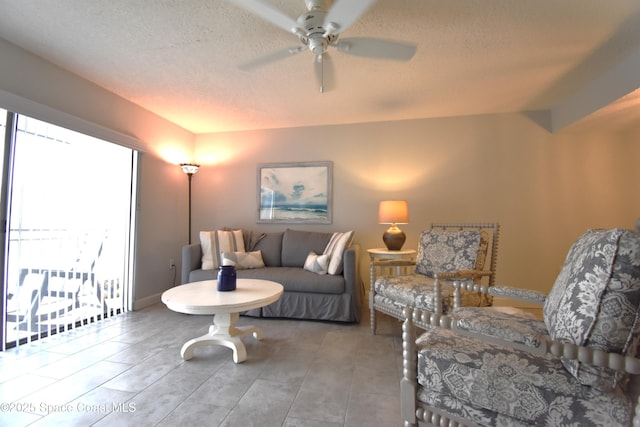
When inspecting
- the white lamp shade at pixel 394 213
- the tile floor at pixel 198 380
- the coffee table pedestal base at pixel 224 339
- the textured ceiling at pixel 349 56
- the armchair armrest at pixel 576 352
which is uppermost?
the textured ceiling at pixel 349 56

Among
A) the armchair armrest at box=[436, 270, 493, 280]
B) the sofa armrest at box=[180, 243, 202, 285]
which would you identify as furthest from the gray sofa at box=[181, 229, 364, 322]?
the armchair armrest at box=[436, 270, 493, 280]

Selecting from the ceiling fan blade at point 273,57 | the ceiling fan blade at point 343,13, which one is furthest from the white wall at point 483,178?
the ceiling fan blade at point 343,13

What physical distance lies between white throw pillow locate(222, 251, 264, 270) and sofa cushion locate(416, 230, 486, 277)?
1809 mm

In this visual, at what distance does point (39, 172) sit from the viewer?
2.35 metres

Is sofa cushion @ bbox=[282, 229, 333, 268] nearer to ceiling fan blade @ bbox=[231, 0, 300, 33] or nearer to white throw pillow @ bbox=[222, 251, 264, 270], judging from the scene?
white throw pillow @ bbox=[222, 251, 264, 270]

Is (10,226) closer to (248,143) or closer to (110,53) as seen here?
(110,53)

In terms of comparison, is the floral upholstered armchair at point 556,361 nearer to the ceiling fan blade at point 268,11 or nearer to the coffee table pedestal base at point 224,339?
the coffee table pedestal base at point 224,339

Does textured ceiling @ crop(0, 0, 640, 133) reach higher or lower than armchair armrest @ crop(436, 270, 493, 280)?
higher

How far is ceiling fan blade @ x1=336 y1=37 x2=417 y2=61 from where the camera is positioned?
5.68ft

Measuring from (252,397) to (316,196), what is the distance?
2.60 meters

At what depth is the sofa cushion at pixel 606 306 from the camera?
89cm

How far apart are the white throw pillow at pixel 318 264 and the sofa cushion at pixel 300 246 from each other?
26 cm

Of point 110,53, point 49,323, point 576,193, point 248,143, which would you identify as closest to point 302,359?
point 49,323

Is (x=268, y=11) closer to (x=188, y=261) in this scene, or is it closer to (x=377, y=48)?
(x=377, y=48)
